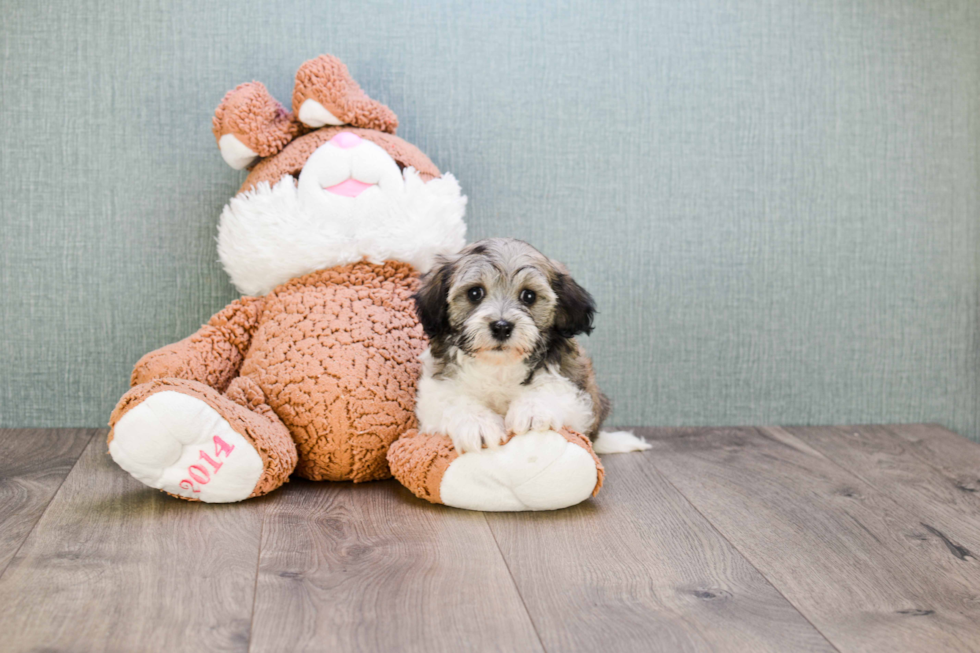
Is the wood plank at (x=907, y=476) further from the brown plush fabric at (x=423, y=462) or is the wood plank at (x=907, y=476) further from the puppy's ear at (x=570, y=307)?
the brown plush fabric at (x=423, y=462)

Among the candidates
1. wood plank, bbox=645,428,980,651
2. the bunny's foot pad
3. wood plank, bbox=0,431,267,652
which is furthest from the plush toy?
wood plank, bbox=645,428,980,651

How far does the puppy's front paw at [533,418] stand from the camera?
173cm

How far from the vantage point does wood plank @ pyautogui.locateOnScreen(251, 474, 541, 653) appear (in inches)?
48.6

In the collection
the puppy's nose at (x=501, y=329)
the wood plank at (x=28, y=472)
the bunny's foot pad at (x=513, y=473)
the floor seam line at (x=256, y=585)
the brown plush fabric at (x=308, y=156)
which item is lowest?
the floor seam line at (x=256, y=585)

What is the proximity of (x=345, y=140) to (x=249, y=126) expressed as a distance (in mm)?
240

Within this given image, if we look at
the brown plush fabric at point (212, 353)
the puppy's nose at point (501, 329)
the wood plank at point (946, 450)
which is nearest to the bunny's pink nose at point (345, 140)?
the brown plush fabric at point (212, 353)

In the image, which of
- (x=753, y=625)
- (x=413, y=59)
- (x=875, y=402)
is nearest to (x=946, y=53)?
(x=875, y=402)

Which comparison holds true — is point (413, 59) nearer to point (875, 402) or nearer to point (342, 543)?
point (342, 543)

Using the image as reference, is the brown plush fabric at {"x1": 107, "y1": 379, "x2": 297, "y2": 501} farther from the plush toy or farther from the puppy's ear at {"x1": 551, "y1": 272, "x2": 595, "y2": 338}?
the puppy's ear at {"x1": 551, "y1": 272, "x2": 595, "y2": 338}

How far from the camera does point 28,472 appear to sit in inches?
79.4

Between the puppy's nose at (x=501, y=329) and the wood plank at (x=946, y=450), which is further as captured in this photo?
the wood plank at (x=946, y=450)

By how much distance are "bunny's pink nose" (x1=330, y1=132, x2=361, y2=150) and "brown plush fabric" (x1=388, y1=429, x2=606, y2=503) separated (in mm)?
761

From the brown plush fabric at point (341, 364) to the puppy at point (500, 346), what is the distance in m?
0.10

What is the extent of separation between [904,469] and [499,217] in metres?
1.29
